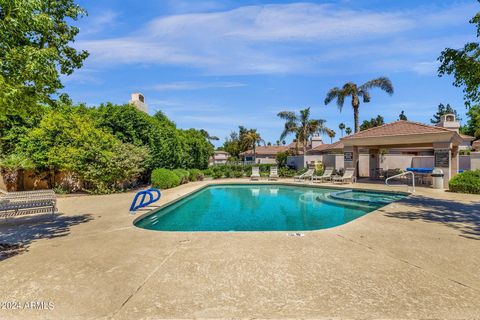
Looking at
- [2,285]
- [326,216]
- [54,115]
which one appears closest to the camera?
[2,285]

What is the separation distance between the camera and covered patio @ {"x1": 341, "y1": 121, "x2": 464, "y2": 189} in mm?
15414

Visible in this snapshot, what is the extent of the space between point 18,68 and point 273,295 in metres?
5.90

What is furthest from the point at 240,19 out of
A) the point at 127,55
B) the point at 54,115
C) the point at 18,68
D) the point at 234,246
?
the point at 54,115

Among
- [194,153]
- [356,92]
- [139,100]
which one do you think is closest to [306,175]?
[356,92]

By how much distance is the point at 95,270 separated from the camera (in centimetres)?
401

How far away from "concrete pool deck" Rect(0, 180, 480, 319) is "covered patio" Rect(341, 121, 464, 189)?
10986 mm

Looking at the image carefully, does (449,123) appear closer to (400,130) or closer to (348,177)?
(400,130)

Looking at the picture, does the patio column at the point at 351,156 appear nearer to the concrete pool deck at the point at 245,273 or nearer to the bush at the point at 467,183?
the bush at the point at 467,183

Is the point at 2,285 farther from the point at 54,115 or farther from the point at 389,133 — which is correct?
the point at 389,133

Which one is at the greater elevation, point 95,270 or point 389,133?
point 389,133

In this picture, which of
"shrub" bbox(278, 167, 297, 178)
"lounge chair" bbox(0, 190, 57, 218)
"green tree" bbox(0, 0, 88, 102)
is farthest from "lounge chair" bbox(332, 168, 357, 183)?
"green tree" bbox(0, 0, 88, 102)

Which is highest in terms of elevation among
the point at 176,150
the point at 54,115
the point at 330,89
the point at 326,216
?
the point at 330,89

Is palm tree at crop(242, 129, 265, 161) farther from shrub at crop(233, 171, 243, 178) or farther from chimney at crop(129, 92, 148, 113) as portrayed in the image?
chimney at crop(129, 92, 148, 113)

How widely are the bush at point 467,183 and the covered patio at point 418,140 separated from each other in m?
2.54
